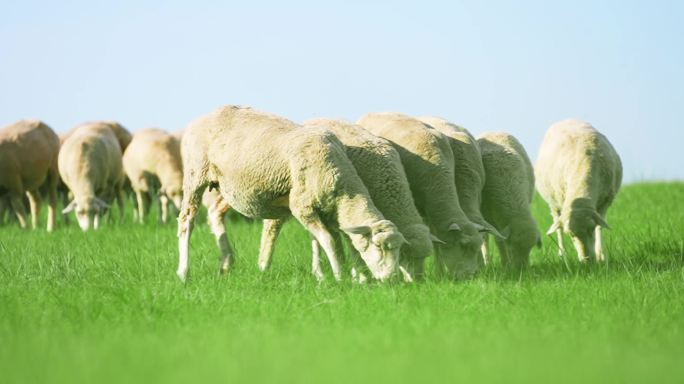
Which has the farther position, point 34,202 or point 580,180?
point 34,202

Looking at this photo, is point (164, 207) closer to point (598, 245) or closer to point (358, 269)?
point (598, 245)

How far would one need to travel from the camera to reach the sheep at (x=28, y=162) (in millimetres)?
20047

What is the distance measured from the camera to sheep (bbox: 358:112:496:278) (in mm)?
9781

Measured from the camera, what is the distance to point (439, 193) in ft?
33.0

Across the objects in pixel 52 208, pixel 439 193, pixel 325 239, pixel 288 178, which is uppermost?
pixel 288 178

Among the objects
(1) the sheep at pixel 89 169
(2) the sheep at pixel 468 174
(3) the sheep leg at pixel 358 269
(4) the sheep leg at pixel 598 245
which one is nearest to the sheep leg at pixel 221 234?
(3) the sheep leg at pixel 358 269

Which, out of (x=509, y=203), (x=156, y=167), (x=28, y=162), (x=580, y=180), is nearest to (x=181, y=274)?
(x=509, y=203)

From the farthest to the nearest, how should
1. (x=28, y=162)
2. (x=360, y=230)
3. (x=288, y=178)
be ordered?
(x=28, y=162)
(x=288, y=178)
(x=360, y=230)

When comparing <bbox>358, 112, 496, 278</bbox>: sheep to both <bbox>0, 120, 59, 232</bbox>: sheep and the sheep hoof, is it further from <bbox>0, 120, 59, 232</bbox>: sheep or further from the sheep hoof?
<bbox>0, 120, 59, 232</bbox>: sheep

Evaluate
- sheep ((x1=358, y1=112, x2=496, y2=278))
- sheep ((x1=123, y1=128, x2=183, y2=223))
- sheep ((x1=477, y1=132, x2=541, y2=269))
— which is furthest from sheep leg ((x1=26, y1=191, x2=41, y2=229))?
sheep ((x1=477, y1=132, x2=541, y2=269))

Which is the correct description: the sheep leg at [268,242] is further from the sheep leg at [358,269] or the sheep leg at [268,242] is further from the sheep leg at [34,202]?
the sheep leg at [34,202]

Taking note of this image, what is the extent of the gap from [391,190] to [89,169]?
1138cm

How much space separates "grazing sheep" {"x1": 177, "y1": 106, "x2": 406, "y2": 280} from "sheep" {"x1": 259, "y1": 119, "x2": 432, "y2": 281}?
0.32m

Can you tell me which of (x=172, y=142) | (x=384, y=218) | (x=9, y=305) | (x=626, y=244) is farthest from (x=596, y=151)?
(x=172, y=142)
